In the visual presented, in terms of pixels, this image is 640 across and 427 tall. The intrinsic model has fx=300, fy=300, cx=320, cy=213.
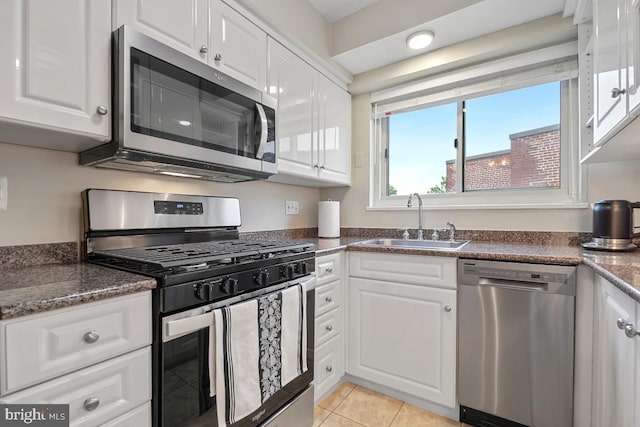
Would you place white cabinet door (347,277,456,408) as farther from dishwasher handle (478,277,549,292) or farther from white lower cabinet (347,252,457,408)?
dishwasher handle (478,277,549,292)

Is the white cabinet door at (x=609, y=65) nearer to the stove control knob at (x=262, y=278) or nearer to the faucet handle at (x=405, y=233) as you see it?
the faucet handle at (x=405, y=233)

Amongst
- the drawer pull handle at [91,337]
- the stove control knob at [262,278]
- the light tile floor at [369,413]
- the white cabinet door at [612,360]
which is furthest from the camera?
the light tile floor at [369,413]

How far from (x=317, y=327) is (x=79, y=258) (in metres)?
1.18

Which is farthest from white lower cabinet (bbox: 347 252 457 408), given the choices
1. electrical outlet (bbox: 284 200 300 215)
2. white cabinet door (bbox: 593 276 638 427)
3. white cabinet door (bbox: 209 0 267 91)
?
white cabinet door (bbox: 209 0 267 91)

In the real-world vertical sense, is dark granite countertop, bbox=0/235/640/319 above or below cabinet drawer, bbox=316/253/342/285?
above

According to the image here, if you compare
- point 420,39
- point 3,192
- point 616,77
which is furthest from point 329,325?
point 420,39

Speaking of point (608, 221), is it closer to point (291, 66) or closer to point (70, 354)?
point (291, 66)

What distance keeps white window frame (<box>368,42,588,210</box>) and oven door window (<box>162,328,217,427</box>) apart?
1812 millimetres

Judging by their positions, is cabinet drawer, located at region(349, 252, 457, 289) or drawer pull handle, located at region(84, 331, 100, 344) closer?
drawer pull handle, located at region(84, 331, 100, 344)

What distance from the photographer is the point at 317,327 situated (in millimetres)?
1707

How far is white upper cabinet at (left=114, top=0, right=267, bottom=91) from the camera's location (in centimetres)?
118

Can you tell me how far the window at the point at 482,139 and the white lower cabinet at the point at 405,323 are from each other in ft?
2.76

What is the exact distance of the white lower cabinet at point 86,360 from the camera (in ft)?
2.23

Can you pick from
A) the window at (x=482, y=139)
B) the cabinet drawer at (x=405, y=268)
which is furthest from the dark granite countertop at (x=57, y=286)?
the window at (x=482, y=139)
